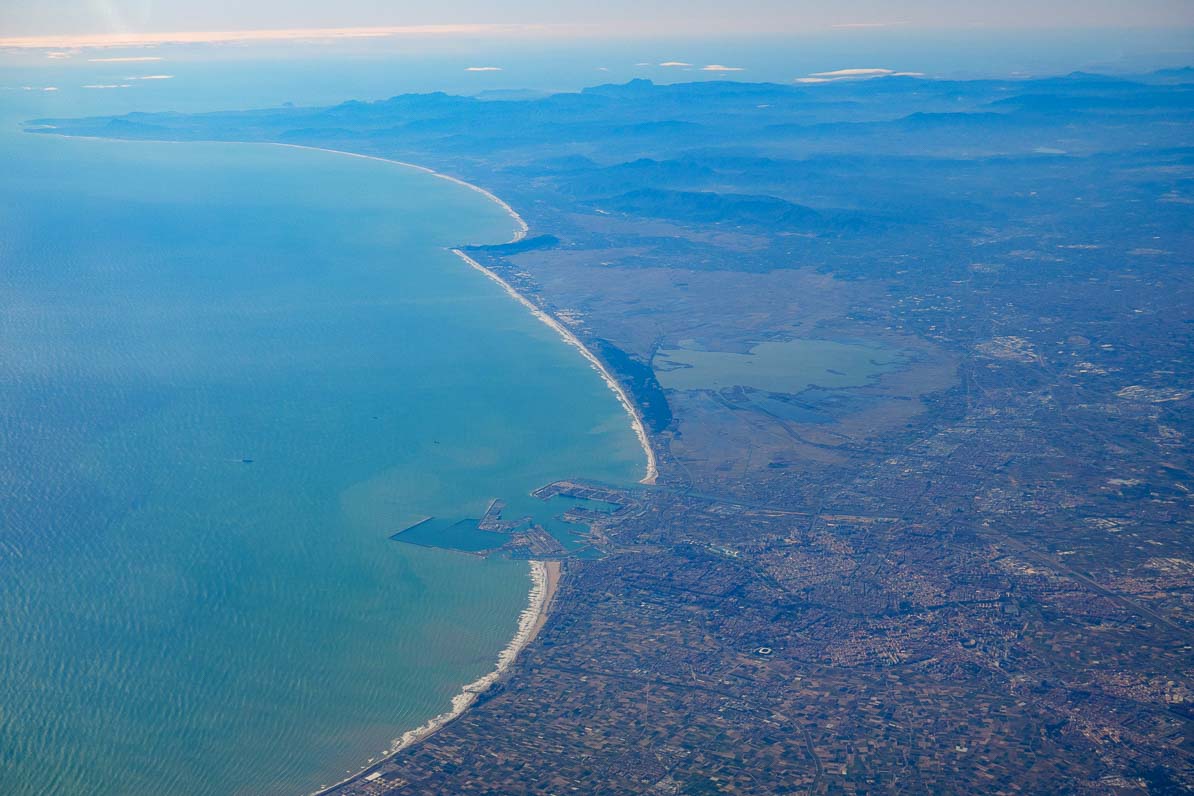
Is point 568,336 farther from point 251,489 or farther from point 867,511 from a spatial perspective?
point 867,511

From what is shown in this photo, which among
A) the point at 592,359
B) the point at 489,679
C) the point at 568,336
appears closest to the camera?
the point at 489,679

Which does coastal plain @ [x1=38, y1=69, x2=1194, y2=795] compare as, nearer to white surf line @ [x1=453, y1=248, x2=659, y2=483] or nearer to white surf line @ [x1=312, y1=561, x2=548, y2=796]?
white surf line @ [x1=312, y1=561, x2=548, y2=796]

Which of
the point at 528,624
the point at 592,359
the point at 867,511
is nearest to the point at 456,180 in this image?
the point at 592,359

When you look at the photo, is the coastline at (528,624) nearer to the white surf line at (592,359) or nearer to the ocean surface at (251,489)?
the white surf line at (592,359)

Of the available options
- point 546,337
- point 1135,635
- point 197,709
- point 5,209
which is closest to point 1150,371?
point 1135,635

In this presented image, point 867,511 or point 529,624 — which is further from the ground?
point 867,511

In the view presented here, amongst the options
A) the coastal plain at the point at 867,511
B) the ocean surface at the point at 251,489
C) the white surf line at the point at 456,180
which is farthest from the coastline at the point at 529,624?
the white surf line at the point at 456,180
